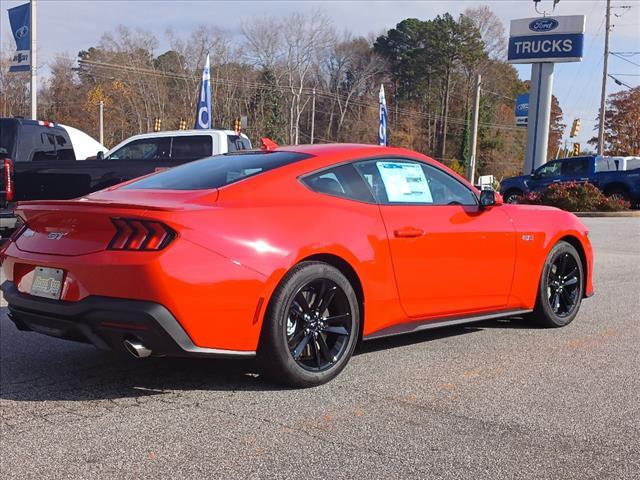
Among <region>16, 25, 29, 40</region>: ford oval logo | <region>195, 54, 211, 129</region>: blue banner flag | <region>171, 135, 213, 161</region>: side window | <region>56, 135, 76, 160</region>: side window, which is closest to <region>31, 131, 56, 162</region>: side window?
<region>56, 135, 76, 160</region>: side window

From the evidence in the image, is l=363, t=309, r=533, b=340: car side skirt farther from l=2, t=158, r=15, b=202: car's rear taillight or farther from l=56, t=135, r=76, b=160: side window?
l=56, t=135, r=76, b=160: side window

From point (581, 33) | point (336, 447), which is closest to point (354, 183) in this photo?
point (336, 447)

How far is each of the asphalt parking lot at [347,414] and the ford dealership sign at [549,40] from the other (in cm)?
3116

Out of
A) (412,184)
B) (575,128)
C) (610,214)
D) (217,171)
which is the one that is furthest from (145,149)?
(575,128)

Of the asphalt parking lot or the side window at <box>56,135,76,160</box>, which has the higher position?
the side window at <box>56,135,76,160</box>

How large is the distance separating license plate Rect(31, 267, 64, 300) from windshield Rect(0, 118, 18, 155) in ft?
25.7

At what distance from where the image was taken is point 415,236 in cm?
473

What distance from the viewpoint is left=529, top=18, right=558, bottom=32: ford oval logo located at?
34.2 m

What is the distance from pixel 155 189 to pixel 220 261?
100 centimetres

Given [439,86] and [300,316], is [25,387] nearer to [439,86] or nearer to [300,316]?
[300,316]

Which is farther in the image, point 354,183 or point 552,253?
point 552,253

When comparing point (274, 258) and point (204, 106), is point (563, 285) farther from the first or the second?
point (204, 106)

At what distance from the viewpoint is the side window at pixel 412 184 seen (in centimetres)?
479

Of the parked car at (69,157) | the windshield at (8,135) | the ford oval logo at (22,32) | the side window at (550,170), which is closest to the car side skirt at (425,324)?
the parked car at (69,157)
